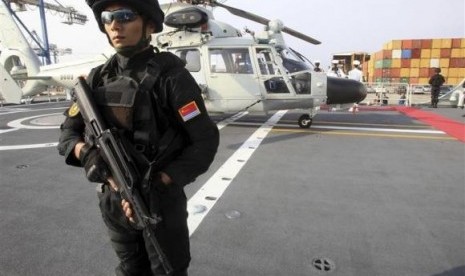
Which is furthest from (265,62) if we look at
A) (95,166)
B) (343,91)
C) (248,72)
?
(95,166)

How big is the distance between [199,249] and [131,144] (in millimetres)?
1271

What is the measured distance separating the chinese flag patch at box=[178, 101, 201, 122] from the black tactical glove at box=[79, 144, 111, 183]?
426 millimetres

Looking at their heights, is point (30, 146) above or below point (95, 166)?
below

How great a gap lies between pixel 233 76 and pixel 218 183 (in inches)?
156

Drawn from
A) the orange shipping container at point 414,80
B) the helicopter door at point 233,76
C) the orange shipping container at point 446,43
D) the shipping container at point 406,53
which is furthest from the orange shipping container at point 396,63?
the helicopter door at point 233,76

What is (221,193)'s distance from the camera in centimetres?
345

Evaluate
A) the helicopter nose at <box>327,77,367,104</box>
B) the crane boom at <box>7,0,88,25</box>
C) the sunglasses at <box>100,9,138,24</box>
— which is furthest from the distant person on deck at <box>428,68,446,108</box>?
the crane boom at <box>7,0,88,25</box>

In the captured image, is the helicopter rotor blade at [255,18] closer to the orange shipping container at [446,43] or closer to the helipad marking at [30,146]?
the helipad marking at [30,146]

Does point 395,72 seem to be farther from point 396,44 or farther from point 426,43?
point 426,43

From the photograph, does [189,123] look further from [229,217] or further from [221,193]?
[221,193]

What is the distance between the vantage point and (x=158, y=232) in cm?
154

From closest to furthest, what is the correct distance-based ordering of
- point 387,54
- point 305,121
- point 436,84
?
point 305,121 < point 436,84 < point 387,54

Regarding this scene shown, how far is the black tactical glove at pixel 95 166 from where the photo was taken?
1.42 m

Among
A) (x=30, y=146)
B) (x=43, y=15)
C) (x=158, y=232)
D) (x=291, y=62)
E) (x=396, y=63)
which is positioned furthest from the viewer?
(x=396, y=63)
